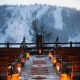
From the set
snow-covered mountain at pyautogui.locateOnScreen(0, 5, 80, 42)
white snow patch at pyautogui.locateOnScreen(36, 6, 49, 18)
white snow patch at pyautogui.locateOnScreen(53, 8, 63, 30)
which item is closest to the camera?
snow-covered mountain at pyautogui.locateOnScreen(0, 5, 80, 42)

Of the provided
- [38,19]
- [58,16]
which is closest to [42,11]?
[58,16]

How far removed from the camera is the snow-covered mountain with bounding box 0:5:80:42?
95500 mm

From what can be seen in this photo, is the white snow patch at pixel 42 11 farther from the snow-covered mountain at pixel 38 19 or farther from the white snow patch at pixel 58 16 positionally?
the white snow patch at pixel 58 16

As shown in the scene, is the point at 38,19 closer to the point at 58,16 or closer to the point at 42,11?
the point at 42,11

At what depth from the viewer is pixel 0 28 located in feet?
337

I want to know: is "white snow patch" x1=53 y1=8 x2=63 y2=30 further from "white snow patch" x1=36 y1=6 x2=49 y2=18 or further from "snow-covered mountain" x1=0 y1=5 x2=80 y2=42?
"white snow patch" x1=36 y1=6 x2=49 y2=18

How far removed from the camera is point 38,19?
95875mm

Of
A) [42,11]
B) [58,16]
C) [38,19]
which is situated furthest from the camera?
[58,16]

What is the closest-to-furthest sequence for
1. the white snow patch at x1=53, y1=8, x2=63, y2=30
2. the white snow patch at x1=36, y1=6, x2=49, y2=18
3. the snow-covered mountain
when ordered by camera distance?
the snow-covered mountain < the white snow patch at x1=36, y1=6, x2=49, y2=18 < the white snow patch at x1=53, y1=8, x2=63, y2=30

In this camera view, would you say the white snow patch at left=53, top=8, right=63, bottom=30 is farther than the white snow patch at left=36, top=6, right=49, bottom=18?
Yes

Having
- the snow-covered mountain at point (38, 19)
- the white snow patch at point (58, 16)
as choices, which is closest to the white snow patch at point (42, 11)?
the snow-covered mountain at point (38, 19)

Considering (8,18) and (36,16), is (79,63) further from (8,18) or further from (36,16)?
(8,18)

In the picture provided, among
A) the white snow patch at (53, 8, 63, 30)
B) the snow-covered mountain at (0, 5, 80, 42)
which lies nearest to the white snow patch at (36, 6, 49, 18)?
the snow-covered mountain at (0, 5, 80, 42)

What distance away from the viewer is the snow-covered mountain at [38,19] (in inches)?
3760
